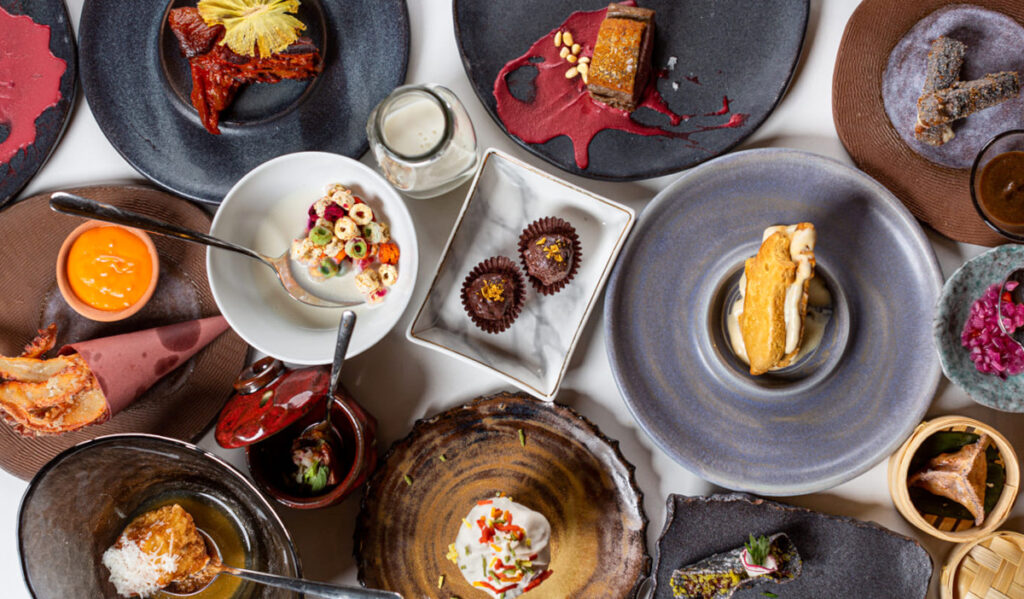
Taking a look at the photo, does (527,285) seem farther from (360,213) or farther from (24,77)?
(24,77)

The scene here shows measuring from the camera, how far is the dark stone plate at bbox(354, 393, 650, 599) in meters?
1.80

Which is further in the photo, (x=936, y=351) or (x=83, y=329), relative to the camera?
(x=83, y=329)

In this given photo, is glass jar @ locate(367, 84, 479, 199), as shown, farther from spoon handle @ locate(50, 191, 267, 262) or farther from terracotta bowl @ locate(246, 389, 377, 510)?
terracotta bowl @ locate(246, 389, 377, 510)

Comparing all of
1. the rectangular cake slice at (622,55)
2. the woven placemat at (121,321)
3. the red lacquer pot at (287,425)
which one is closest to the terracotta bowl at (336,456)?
the red lacquer pot at (287,425)

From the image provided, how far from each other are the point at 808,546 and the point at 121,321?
204 centimetres

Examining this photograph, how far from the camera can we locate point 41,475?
4.70 ft

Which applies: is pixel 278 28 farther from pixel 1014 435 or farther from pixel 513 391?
pixel 1014 435

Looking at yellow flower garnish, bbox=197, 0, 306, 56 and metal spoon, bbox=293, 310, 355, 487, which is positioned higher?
yellow flower garnish, bbox=197, 0, 306, 56

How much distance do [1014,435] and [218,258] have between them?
2261 millimetres

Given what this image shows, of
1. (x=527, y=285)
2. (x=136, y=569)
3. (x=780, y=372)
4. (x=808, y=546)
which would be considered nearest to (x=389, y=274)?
(x=527, y=285)

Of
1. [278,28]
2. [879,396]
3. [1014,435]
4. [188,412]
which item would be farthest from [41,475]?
[1014,435]

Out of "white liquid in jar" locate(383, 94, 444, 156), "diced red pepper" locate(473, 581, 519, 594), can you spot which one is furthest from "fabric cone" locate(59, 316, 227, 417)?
"diced red pepper" locate(473, 581, 519, 594)

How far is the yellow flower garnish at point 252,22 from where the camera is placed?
175 centimetres

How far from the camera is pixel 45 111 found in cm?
185
